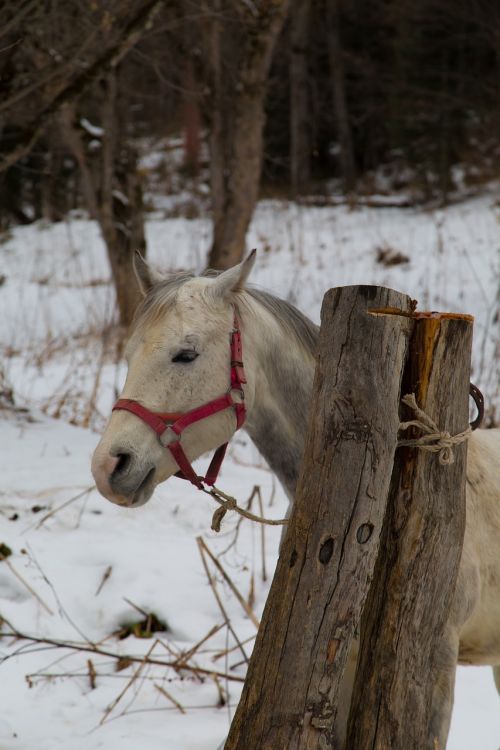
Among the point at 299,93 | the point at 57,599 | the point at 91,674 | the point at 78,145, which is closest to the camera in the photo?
the point at 91,674

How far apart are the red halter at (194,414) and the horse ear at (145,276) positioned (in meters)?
0.38

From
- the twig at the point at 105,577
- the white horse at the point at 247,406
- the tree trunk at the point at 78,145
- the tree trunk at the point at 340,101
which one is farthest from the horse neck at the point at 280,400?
the tree trunk at the point at 340,101

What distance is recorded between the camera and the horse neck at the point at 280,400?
2316 millimetres

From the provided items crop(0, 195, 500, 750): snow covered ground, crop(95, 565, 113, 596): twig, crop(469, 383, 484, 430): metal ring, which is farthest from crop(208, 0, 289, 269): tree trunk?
crop(469, 383, 484, 430): metal ring

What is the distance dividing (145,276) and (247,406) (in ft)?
1.92

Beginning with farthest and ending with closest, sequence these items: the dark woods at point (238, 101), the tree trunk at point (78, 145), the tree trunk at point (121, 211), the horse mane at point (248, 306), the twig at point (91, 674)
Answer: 1. the tree trunk at point (121, 211)
2. the tree trunk at point (78, 145)
3. the dark woods at point (238, 101)
4. the twig at point (91, 674)
5. the horse mane at point (248, 306)

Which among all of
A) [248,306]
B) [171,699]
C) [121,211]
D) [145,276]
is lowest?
[171,699]

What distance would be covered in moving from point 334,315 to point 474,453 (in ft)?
3.00

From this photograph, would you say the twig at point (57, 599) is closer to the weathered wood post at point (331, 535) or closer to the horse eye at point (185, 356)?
the horse eye at point (185, 356)

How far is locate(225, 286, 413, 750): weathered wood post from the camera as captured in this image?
66.4 inches

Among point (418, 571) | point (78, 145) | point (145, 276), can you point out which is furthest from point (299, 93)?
point (418, 571)

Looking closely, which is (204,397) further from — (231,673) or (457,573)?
(231,673)

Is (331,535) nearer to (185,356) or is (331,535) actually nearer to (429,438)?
(429,438)

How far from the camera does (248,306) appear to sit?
231 cm
